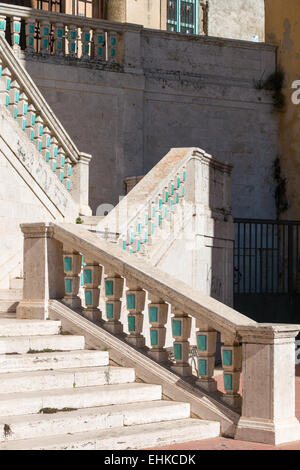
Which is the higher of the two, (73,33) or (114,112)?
(73,33)

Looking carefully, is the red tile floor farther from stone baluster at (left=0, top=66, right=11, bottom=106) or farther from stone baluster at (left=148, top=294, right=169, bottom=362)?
stone baluster at (left=0, top=66, right=11, bottom=106)

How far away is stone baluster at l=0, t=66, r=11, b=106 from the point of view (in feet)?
33.4

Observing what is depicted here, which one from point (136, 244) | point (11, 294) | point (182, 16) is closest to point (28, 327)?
point (11, 294)

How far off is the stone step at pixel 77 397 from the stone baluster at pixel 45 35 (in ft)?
31.5

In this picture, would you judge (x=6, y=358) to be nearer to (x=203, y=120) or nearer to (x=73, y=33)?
(x=73, y=33)

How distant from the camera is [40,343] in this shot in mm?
6992

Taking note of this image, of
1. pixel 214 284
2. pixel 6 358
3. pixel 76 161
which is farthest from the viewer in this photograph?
pixel 214 284

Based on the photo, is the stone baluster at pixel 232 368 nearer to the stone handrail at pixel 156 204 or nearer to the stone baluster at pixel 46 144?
the stone handrail at pixel 156 204

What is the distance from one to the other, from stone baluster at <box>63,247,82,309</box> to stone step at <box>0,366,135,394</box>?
822 mm

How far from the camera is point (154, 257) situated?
414 inches

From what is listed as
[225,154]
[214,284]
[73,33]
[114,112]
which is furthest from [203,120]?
[214,284]

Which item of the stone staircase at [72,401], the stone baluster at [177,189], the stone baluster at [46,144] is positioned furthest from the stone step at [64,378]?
the stone baluster at [177,189]

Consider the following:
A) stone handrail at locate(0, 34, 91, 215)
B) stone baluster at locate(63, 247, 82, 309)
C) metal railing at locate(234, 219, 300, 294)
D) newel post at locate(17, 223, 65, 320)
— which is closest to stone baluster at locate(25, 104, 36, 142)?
stone handrail at locate(0, 34, 91, 215)

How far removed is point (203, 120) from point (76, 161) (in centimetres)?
594
